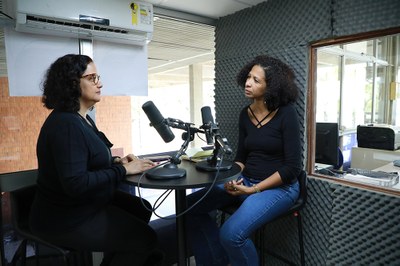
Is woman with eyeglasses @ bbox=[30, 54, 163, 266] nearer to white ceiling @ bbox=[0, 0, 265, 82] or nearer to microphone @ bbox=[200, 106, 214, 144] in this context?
microphone @ bbox=[200, 106, 214, 144]

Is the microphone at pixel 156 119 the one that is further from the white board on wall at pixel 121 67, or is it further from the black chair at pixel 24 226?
the white board on wall at pixel 121 67

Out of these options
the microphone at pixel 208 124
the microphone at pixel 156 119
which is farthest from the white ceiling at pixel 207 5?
the microphone at pixel 156 119

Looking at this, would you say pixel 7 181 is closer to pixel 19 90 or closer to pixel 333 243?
→ pixel 19 90

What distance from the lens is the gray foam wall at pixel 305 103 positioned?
1628 millimetres

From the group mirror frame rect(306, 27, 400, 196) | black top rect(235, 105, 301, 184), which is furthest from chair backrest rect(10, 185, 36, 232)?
mirror frame rect(306, 27, 400, 196)

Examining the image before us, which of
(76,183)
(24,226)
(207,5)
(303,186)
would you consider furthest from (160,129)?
(207,5)

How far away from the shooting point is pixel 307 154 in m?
2.05

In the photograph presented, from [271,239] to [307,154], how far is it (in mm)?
800

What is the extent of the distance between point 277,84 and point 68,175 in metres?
1.35

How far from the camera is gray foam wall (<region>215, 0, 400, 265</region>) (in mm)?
1628

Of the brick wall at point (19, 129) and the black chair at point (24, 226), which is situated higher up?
the brick wall at point (19, 129)

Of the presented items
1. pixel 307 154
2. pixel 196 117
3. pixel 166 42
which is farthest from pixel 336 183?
pixel 196 117

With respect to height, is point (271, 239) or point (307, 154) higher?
point (307, 154)

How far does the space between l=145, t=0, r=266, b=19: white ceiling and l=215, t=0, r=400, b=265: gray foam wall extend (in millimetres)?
78
